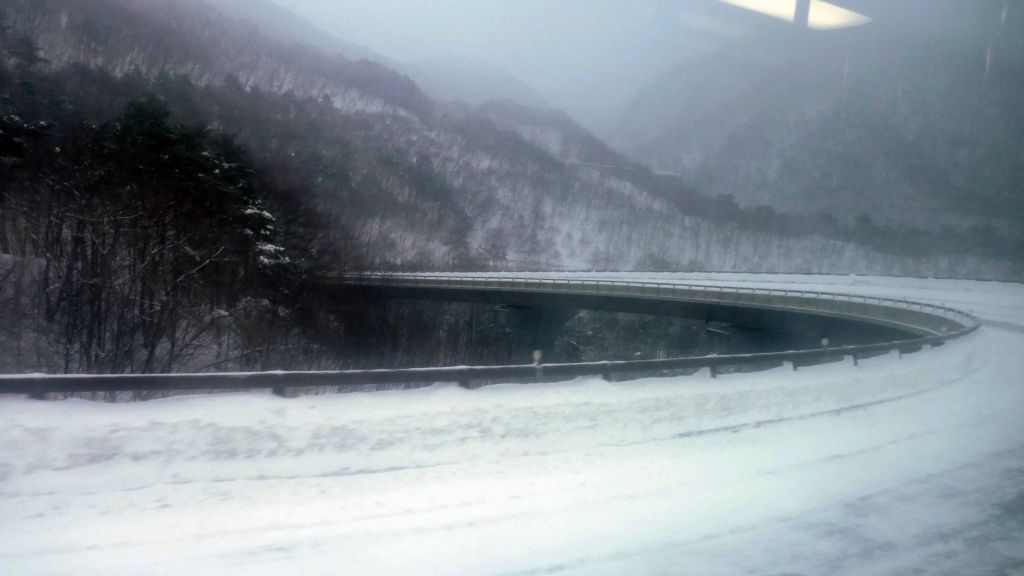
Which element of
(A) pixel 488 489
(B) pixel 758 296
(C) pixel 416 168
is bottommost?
(A) pixel 488 489

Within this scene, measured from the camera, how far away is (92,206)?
26.4m

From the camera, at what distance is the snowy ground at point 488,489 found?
5.03 metres

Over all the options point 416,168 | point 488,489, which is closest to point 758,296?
point 488,489

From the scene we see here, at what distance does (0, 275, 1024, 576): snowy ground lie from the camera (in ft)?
16.5

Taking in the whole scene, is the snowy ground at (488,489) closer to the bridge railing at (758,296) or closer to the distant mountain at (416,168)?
the bridge railing at (758,296)

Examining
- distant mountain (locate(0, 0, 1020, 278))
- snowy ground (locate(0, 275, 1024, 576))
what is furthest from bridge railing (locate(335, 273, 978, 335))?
snowy ground (locate(0, 275, 1024, 576))

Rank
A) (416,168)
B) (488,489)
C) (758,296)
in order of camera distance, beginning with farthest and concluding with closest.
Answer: (416,168)
(758,296)
(488,489)

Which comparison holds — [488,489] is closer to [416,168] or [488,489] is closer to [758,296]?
[758,296]

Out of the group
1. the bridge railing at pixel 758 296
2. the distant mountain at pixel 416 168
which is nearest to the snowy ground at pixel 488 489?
the bridge railing at pixel 758 296

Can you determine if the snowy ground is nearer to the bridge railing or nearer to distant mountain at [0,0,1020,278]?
the bridge railing

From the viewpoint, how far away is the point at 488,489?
6570 millimetres

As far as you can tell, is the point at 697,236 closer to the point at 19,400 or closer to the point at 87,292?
the point at 87,292

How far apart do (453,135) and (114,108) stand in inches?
2270

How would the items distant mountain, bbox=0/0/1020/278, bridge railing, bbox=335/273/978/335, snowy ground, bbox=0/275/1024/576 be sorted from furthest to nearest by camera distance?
distant mountain, bbox=0/0/1020/278 → bridge railing, bbox=335/273/978/335 → snowy ground, bbox=0/275/1024/576
